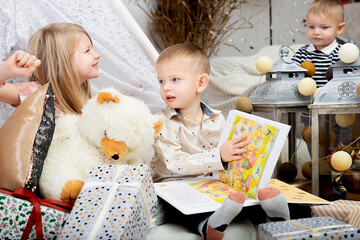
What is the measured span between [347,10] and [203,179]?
1.72m

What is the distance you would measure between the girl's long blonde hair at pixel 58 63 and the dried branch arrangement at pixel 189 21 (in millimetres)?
1330

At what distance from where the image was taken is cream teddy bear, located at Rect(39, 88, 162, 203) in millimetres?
939

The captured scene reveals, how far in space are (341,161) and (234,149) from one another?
0.36m

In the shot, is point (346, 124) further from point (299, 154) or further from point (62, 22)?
point (62, 22)

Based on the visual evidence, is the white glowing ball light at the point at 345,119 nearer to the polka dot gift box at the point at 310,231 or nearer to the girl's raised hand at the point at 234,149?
the girl's raised hand at the point at 234,149

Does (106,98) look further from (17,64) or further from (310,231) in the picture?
(310,231)

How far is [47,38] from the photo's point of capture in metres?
1.25

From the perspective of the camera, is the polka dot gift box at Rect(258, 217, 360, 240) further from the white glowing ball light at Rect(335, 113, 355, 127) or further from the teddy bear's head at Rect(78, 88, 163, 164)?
the white glowing ball light at Rect(335, 113, 355, 127)

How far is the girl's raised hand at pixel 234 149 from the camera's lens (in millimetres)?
1054

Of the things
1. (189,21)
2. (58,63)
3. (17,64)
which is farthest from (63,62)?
(189,21)

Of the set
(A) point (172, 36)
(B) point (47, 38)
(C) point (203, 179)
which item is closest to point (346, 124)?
(C) point (203, 179)

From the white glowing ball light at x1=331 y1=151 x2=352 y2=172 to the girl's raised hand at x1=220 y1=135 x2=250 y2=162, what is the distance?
33cm

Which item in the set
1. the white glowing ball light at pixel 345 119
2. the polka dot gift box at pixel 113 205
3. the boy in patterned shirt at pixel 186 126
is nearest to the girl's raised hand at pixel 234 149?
the boy in patterned shirt at pixel 186 126

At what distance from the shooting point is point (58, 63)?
1.25 m
